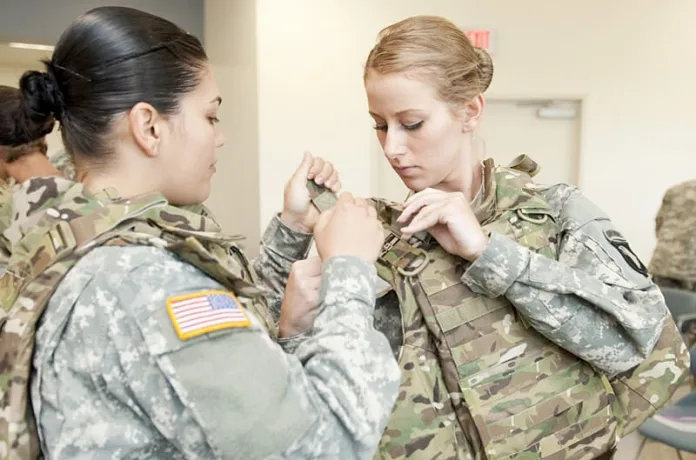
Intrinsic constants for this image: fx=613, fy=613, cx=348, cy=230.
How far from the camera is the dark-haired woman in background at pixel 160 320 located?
2.14ft

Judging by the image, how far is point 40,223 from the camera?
2.42ft

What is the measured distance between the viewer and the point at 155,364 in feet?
2.14

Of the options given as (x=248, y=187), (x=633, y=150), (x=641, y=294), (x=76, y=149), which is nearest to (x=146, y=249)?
(x=76, y=149)

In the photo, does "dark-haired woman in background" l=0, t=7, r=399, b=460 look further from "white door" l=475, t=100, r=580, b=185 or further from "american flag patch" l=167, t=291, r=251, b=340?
"white door" l=475, t=100, r=580, b=185

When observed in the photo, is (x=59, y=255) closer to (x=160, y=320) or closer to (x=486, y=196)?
(x=160, y=320)

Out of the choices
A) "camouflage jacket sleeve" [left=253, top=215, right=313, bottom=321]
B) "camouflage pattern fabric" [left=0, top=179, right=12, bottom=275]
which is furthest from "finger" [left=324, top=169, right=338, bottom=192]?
"camouflage pattern fabric" [left=0, top=179, right=12, bottom=275]

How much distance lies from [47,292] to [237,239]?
0.78ft

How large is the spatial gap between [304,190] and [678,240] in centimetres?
272

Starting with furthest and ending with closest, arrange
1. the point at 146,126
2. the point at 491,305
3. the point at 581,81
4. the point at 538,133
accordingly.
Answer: the point at 538,133, the point at 581,81, the point at 491,305, the point at 146,126

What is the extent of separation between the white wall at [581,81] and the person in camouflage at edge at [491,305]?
8.23ft

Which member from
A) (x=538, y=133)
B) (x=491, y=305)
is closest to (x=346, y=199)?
(x=491, y=305)

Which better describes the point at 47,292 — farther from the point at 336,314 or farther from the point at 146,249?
the point at 336,314

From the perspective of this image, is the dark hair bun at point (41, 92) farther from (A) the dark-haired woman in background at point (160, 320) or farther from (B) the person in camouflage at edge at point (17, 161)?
(B) the person in camouflage at edge at point (17, 161)

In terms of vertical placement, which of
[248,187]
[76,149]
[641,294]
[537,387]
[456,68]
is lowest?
[248,187]
